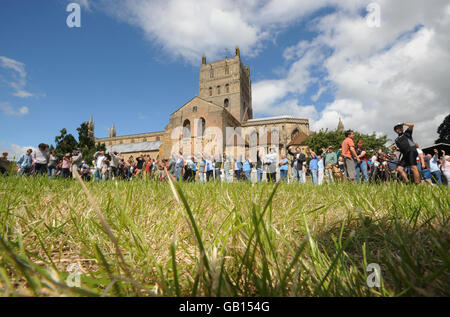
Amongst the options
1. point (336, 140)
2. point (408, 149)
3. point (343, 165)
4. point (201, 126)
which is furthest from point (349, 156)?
point (336, 140)

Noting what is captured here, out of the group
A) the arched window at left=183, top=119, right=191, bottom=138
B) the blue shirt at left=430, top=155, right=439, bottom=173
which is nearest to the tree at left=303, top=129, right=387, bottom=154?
the arched window at left=183, top=119, right=191, bottom=138

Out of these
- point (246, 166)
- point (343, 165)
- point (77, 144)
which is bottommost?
point (343, 165)

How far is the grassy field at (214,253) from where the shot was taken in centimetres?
56

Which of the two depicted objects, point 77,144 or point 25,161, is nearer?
point 25,161

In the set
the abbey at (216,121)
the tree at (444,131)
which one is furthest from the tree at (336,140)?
the tree at (444,131)

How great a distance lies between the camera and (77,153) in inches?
419

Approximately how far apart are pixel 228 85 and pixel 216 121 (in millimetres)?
28195

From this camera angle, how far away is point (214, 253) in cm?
76

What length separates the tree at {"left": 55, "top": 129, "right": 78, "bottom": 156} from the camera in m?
38.4

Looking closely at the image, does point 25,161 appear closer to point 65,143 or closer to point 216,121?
point 216,121

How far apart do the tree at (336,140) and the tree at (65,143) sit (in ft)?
149
